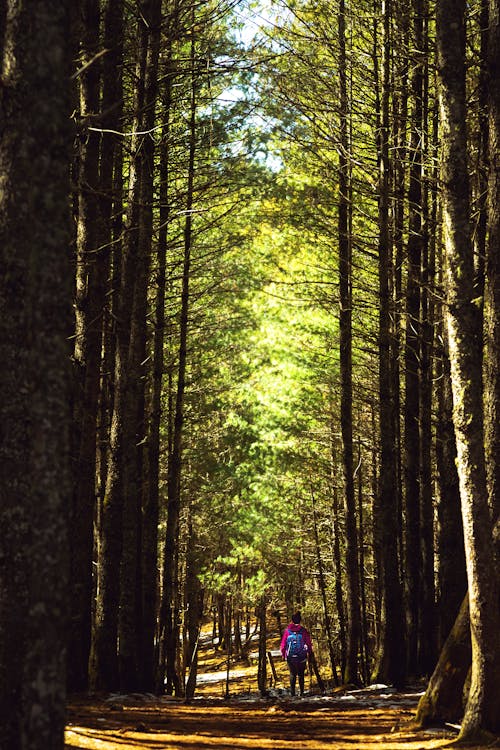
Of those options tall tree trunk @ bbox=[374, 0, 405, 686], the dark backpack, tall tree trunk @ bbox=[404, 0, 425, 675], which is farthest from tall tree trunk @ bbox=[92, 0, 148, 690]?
the dark backpack

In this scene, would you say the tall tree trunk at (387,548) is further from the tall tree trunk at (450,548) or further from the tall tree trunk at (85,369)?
the tall tree trunk at (85,369)

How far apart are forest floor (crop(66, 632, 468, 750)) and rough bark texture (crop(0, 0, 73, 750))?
2.46 meters

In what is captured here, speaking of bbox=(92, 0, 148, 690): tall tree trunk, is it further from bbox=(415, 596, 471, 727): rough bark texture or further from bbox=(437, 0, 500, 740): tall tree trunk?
bbox=(415, 596, 471, 727): rough bark texture

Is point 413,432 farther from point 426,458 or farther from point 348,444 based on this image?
point 426,458

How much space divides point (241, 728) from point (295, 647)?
7.93m

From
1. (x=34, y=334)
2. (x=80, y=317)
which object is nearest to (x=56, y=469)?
(x=34, y=334)

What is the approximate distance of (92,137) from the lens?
10.8 meters

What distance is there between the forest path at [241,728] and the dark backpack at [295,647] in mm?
5399

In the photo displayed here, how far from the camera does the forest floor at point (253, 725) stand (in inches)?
280

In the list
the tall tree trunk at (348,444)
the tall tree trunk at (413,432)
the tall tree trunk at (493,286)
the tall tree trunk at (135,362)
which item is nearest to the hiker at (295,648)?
the tall tree trunk at (348,444)

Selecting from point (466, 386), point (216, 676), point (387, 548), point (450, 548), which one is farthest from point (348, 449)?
point (216, 676)

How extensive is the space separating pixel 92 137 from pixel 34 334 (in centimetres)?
730

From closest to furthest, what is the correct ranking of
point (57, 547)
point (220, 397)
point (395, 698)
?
point (57, 547)
point (395, 698)
point (220, 397)

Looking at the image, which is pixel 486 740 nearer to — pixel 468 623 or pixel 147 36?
pixel 468 623
